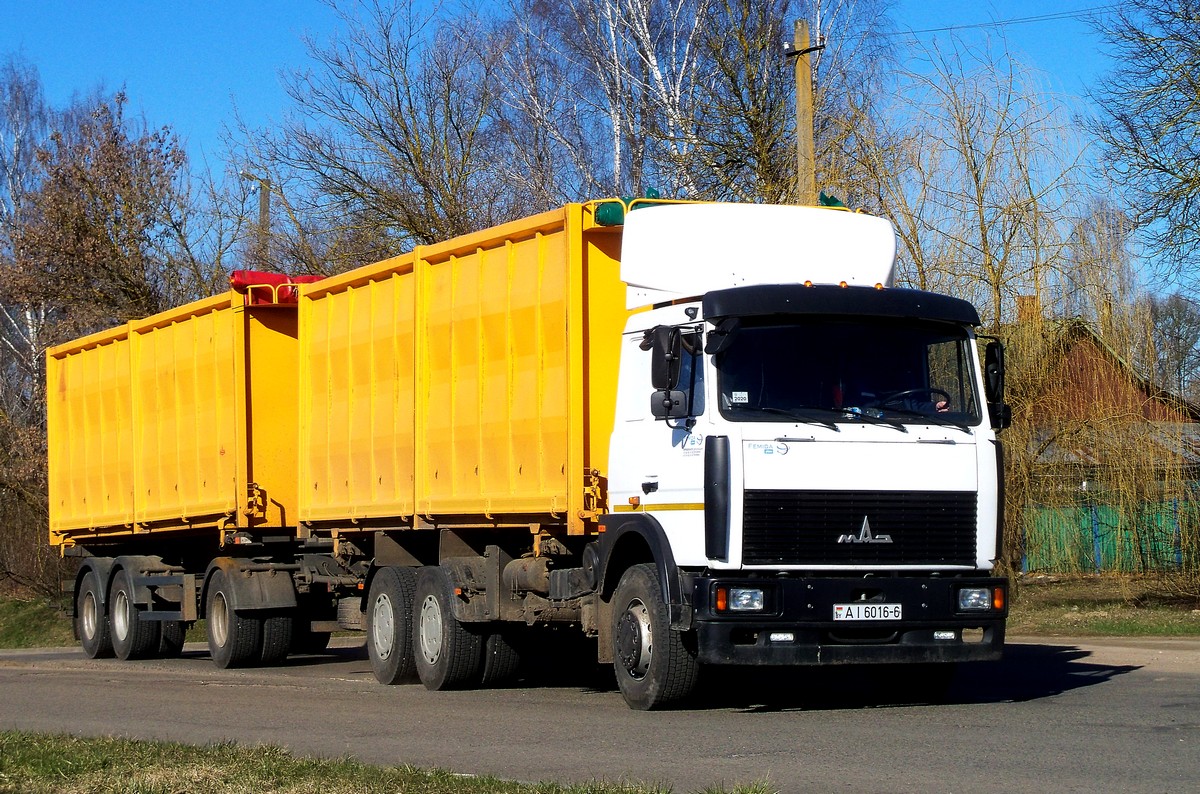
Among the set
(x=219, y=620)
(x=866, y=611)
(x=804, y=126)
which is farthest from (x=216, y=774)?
(x=804, y=126)

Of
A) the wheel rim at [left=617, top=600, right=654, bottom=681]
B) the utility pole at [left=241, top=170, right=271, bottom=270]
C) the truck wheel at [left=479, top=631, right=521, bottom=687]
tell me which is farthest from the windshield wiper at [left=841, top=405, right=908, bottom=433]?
the utility pole at [left=241, top=170, right=271, bottom=270]

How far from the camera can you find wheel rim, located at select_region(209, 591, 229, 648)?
17.3 metres

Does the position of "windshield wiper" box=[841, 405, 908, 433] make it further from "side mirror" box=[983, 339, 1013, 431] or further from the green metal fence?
the green metal fence

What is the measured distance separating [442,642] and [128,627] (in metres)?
7.92

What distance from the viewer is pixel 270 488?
1689 cm

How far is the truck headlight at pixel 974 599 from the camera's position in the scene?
10727 mm

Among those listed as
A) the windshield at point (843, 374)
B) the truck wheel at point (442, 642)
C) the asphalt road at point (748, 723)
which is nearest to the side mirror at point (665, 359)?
the windshield at point (843, 374)

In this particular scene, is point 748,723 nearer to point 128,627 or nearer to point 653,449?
point 653,449

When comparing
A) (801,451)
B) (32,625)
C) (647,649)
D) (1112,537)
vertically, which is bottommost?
(32,625)

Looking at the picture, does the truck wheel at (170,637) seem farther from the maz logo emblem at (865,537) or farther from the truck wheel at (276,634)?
the maz logo emblem at (865,537)

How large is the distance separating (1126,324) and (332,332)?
9919 mm

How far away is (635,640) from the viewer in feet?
36.1

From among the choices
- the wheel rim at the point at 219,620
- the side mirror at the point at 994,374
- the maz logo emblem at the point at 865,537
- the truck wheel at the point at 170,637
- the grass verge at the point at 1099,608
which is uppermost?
the side mirror at the point at 994,374

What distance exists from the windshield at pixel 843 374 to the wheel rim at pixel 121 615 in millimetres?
11833
